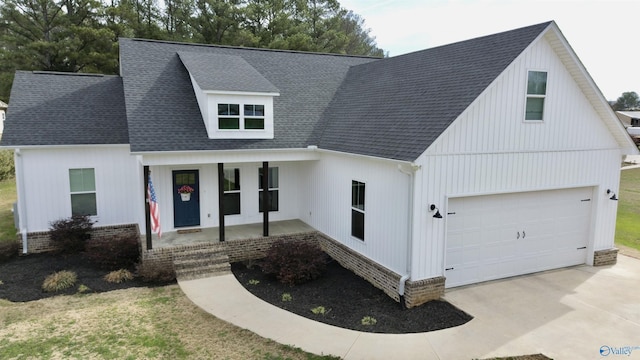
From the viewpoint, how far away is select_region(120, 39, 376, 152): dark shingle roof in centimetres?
1252

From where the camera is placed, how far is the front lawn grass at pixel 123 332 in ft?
24.8

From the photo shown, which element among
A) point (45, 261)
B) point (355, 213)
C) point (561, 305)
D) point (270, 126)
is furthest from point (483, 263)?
point (45, 261)

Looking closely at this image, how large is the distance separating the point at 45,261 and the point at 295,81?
34.8 feet

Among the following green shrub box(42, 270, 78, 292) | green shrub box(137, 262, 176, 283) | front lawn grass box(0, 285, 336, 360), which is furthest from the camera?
green shrub box(137, 262, 176, 283)

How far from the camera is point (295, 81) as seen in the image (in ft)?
54.5

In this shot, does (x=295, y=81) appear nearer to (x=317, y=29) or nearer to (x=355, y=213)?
(x=355, y=213)

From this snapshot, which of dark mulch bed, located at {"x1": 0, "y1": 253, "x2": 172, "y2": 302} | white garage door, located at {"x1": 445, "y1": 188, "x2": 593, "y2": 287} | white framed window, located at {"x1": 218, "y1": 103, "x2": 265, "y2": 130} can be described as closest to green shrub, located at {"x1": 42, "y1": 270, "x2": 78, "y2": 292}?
dark mulch bed, located at {"x1": 0, "y1": 253, "x2": 172, "y2": 302}

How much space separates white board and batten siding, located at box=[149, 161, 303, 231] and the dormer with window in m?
1.76

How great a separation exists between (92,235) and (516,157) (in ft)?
45.1

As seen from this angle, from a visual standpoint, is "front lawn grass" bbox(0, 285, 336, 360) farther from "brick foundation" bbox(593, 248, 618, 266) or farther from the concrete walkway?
"brick foundation" bbox(593, 248, 618, 266)

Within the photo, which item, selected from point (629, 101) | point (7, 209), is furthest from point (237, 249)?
point (629, 101)

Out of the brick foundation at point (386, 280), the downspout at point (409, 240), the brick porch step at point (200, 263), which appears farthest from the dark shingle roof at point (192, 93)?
the downspout at point (409, 240)

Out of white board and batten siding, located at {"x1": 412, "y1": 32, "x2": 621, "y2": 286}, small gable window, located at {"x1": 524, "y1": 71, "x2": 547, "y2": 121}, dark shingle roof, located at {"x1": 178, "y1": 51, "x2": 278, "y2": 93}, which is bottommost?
white board and batten siding, located at {"x1": 412, "y1": 32, "x2": 621, "y2": 286}

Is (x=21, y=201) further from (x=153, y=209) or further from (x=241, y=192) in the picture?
(x=241, y=192)
